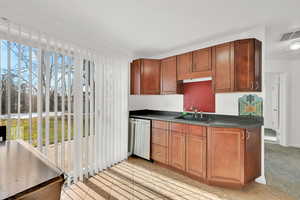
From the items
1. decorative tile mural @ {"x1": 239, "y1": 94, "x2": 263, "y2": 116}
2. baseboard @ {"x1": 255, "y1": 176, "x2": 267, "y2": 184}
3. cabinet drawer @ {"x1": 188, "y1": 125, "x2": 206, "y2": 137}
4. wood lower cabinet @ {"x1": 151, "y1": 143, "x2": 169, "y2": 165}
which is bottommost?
baseboard @ {"x1": 255, "y1": 176, "x2": 267, "y2": 184}

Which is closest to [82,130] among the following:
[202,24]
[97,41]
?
[97,41]

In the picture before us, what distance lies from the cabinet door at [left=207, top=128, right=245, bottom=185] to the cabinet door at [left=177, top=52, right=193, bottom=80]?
129 centimetres

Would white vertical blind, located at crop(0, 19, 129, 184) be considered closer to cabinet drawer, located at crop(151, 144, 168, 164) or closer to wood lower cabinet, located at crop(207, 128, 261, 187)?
cabinet drawer, located at crop(151, 144, 168, 164)

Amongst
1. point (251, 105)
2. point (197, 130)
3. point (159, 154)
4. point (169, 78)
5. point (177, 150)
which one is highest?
point (169, 78)

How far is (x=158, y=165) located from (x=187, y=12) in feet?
9.05

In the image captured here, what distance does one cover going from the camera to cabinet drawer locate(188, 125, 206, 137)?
2.46 m

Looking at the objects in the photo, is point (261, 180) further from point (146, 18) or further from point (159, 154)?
point (146, 18)

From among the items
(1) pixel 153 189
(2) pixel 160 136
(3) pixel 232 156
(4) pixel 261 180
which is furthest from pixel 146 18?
(4) pixel 261 180

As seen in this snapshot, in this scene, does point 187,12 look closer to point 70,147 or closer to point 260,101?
point 260,101

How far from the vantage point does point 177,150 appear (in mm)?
2805

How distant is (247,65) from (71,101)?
289 cm

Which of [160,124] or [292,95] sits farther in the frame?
[292,95]

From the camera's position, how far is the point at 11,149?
1.28 m

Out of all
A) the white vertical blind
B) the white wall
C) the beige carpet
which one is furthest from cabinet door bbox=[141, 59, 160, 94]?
the white wall
